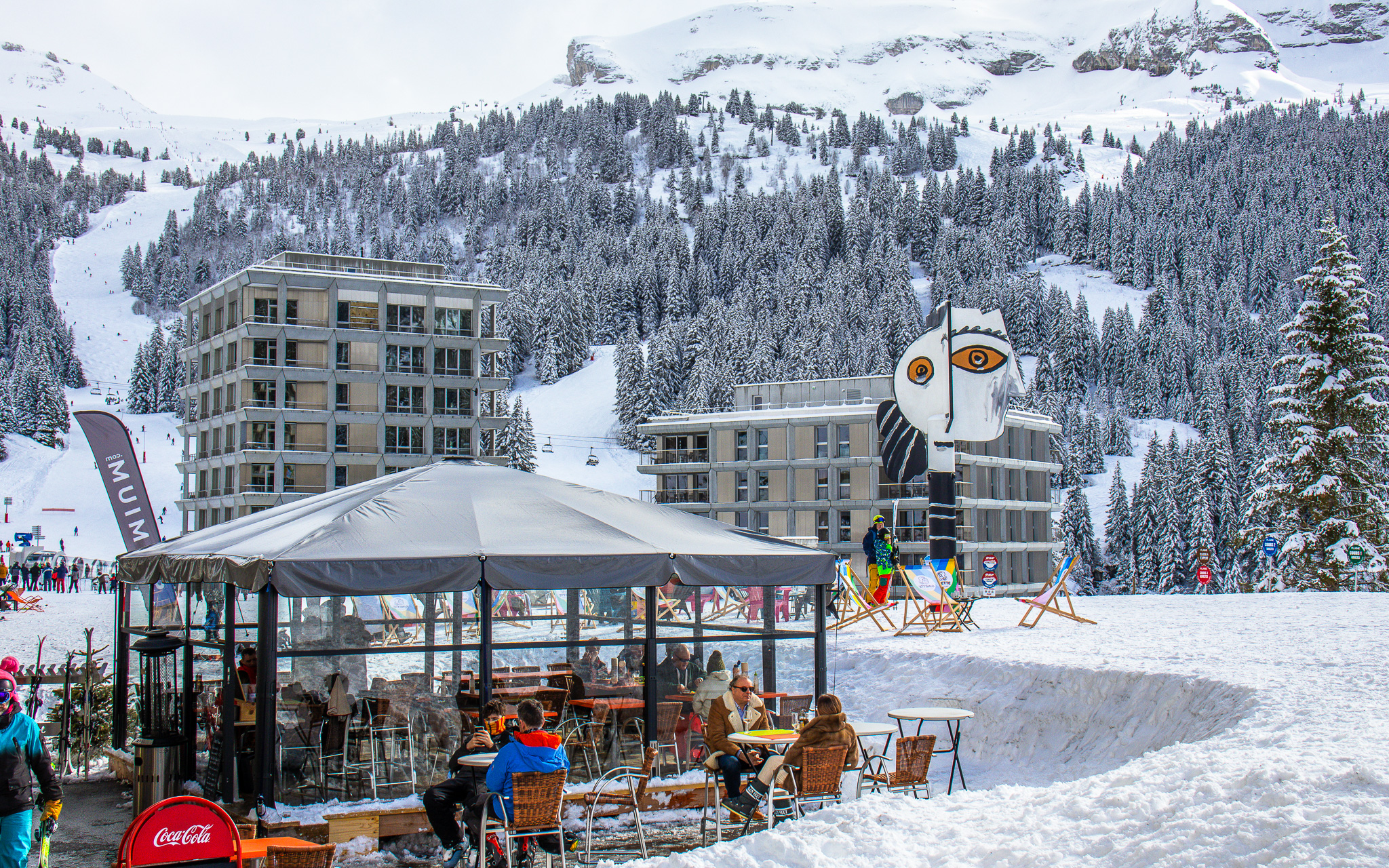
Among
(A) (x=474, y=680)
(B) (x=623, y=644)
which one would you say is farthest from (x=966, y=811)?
(A) (x=474, y=680)

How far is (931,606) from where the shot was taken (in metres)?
20.2

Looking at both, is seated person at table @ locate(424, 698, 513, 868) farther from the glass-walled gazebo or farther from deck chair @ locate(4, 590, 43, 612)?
deck chair @ locate(4, 590, 43, 612)

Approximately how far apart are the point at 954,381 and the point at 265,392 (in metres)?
43.5

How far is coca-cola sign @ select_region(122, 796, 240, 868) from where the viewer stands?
220 inches

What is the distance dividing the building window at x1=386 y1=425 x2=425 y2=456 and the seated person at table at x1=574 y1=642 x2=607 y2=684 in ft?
165

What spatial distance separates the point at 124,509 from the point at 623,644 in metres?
18.6

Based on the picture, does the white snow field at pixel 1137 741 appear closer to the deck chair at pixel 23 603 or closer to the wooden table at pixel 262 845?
the wooden table at pixel 262 845

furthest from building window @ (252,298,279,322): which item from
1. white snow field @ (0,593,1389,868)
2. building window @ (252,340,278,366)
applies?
white snow field @ (0,593,1389,868)

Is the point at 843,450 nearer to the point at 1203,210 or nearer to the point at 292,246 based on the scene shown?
the point at 1203,210

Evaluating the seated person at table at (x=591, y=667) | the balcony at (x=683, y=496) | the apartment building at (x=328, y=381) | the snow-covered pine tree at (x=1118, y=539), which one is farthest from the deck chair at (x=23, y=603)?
the snow-covered pine tree at (x=1118, y=539)

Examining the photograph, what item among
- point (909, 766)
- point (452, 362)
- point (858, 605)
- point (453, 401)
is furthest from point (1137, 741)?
point (452, 362)

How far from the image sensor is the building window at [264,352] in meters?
58.7

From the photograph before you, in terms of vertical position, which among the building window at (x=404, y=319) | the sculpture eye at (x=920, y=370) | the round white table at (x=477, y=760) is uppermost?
the building window at (x=404, y=319)

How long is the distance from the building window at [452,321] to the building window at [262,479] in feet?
37.0
